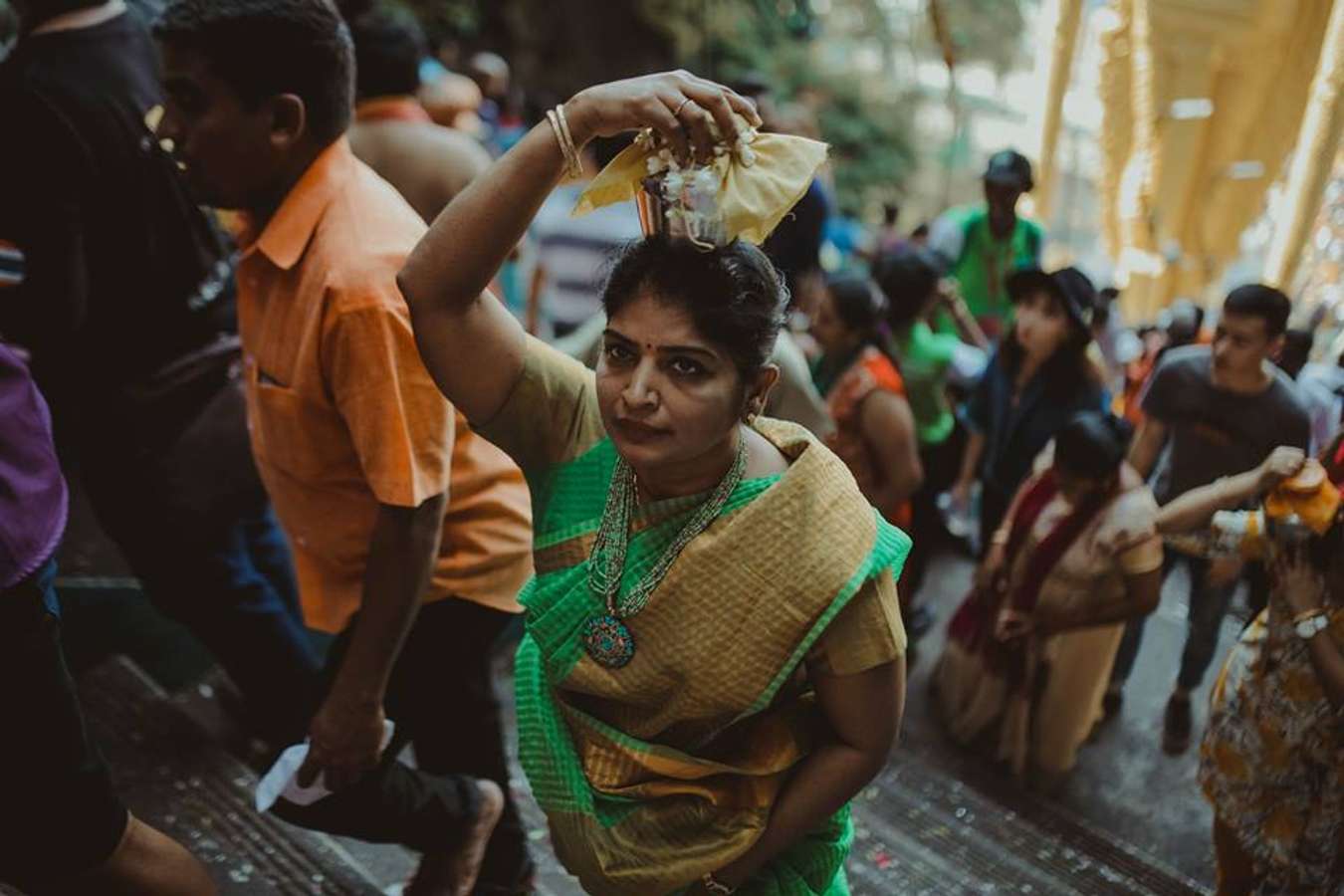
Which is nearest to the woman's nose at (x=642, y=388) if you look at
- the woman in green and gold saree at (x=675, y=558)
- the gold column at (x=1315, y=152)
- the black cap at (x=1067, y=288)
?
the woman in green and gold saree at (x=675, y=558)

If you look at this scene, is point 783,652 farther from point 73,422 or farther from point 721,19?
point 721,19

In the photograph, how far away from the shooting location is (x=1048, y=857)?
291 centimetres

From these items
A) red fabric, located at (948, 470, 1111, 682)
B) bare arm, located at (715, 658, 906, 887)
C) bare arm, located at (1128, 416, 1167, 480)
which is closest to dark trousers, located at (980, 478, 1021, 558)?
red fabric, located at (948, 470, 1111, 682)

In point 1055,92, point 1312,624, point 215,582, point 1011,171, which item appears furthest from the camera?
point 1055,92

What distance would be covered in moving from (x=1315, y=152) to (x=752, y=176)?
4.73 m

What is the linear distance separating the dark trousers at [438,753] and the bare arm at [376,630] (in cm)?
13

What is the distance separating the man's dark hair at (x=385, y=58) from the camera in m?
3.66

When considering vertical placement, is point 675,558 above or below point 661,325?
below

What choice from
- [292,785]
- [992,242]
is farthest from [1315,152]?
[292,785]

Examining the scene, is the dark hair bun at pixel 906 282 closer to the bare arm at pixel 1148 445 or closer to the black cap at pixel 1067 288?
the black cap at pixel 1067 288

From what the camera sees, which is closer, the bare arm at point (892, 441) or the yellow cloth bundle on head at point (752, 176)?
the yellow cloth bundle on head at point (752, 176)

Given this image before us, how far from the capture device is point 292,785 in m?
2.05

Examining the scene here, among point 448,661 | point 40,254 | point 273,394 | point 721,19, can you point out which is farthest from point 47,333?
point 721,19

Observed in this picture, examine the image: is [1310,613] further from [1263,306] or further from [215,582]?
[215,582]
